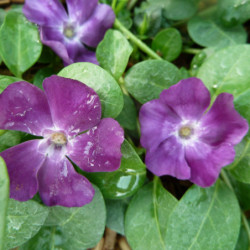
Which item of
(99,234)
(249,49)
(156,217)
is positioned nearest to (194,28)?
(249,49)

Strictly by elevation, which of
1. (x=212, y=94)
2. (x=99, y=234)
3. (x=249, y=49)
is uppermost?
(x=249, y=49)

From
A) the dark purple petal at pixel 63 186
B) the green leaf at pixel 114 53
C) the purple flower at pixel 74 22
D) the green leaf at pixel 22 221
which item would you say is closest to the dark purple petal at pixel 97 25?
the purple flower at pixel 74 22

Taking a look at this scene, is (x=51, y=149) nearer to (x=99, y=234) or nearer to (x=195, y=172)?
(x=99, y=234)

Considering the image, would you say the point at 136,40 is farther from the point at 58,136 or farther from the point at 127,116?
the point at 58,136

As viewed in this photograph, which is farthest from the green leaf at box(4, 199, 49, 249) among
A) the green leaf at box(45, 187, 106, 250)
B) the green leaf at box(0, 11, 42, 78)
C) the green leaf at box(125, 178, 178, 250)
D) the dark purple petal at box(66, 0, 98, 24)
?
the dark purple petal at box(66, 0, 98, 24)

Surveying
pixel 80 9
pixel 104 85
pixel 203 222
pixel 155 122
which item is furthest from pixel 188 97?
pixel 80 9

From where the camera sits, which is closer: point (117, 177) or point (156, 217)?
point (117, 177)

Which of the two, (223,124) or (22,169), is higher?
(223,124)

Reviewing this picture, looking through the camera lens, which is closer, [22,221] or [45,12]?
[22,221]
